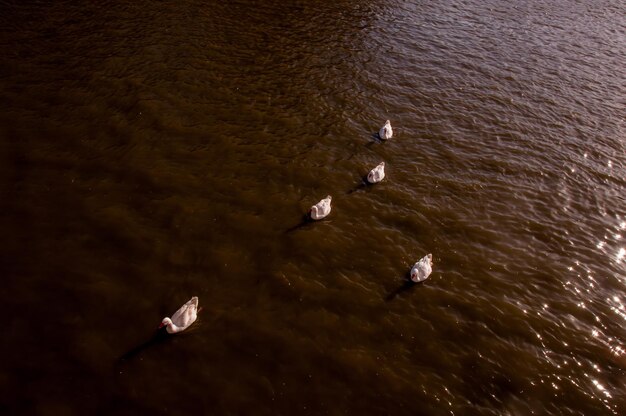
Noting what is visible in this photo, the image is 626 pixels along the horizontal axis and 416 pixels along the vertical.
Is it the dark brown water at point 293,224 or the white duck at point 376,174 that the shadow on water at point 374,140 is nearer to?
the dark brown water at point 293,224

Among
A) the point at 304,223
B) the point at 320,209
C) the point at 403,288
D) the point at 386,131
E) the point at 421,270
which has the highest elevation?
the point at 386,131

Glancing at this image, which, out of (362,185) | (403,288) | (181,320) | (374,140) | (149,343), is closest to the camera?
(149,343)

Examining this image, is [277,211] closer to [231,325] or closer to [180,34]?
[231,325]

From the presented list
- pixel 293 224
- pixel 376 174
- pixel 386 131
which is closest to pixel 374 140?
pixel 386 131

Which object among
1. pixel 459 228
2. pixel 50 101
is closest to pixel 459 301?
pixel 459 228

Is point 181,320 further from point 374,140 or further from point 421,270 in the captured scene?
point 374,140

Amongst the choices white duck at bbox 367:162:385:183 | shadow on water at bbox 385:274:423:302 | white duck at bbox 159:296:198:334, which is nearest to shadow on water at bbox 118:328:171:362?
white duck at bbox 159:296:198:334

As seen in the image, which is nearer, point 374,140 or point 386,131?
point 386,131
